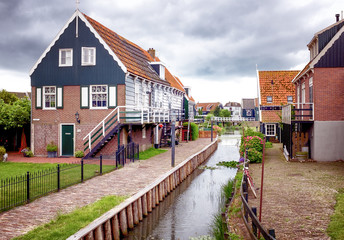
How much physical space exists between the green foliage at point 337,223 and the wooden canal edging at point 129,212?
6208mm

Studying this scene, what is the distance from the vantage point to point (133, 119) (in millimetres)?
23297

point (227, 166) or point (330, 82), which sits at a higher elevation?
point (330, 82)

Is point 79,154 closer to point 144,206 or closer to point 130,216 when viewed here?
point 144,206

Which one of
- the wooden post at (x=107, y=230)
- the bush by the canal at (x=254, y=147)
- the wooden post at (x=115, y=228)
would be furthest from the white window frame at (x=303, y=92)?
the wooden post at (x=107, y=230)

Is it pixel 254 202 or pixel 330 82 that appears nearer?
pixel 254 202

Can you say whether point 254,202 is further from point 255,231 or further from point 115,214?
point 115,214

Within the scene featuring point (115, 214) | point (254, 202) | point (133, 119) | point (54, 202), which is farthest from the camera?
point (133, 119)

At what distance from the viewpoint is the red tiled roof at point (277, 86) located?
128 feet

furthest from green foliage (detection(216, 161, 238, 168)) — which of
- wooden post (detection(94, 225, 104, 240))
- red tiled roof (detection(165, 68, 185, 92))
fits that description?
wooden post (detection(94, 225, 104, 240))

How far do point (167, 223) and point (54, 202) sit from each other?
14.1 ft

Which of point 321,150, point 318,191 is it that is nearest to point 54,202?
point 318,191

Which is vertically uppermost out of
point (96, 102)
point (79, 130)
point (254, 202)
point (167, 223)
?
point (96, 102)

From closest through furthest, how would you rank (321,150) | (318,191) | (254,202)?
(254,202) < (318,191) < (321,150)

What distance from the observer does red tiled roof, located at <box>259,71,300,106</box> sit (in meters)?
39.2
